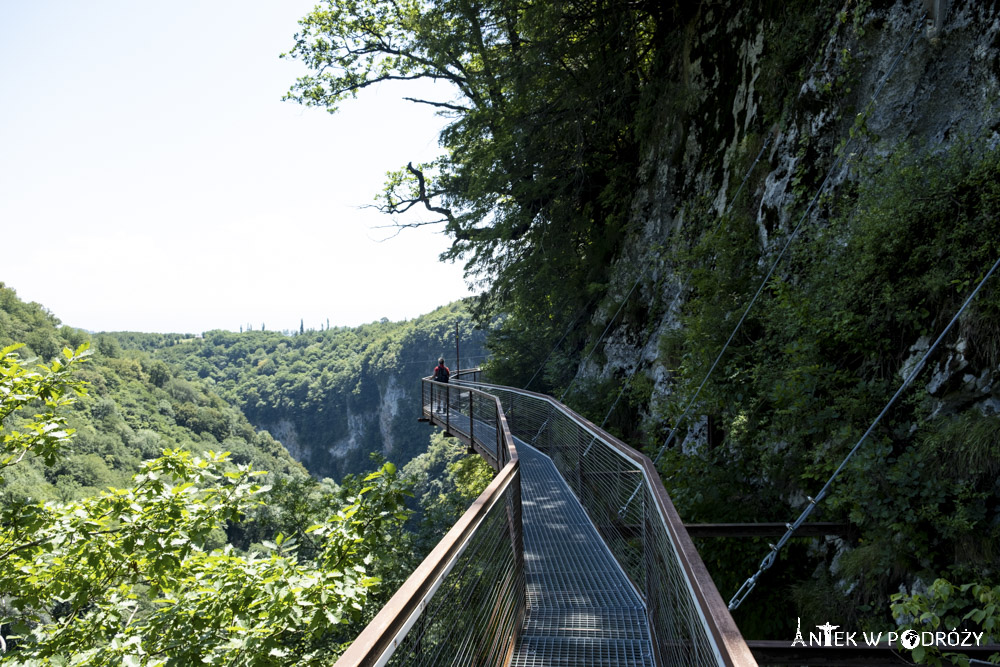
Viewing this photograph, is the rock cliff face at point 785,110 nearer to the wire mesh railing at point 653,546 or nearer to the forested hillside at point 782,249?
the forested hillside at point 782,249

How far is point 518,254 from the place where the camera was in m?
15.8

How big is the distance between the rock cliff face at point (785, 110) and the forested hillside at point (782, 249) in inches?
1.3

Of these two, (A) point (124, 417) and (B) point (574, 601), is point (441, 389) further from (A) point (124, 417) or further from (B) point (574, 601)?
(A) point (124, 417)

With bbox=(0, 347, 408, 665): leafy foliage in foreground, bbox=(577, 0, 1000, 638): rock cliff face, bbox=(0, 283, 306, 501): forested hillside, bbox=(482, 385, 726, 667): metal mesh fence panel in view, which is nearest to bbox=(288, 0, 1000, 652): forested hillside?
bbox=(577, 0, 1000, 638): rock cliff face

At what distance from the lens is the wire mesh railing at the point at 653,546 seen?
5.63 feet

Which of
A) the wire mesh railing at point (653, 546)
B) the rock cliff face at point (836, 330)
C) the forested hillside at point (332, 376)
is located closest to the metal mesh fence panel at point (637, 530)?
the wire mesh railing at point (653, 546)

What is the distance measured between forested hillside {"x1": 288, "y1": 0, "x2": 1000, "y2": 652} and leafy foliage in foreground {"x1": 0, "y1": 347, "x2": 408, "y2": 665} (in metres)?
3.17

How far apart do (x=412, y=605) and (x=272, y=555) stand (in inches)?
156

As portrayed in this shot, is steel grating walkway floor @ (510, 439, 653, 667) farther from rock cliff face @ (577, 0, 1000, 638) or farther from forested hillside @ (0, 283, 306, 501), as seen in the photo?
forested hillside @ (0, 283, 306, 501)

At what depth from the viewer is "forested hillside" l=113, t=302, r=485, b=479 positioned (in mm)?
117000

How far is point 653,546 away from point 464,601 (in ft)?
5.25

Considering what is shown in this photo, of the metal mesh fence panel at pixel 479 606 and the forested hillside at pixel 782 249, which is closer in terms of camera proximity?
the metal mesh fence panel at pixel 479 606

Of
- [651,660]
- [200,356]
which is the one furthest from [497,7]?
[200,356]

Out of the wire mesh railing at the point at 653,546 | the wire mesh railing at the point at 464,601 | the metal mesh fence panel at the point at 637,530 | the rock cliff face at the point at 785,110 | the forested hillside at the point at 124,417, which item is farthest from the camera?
the forested hillside at the point at 124,417
